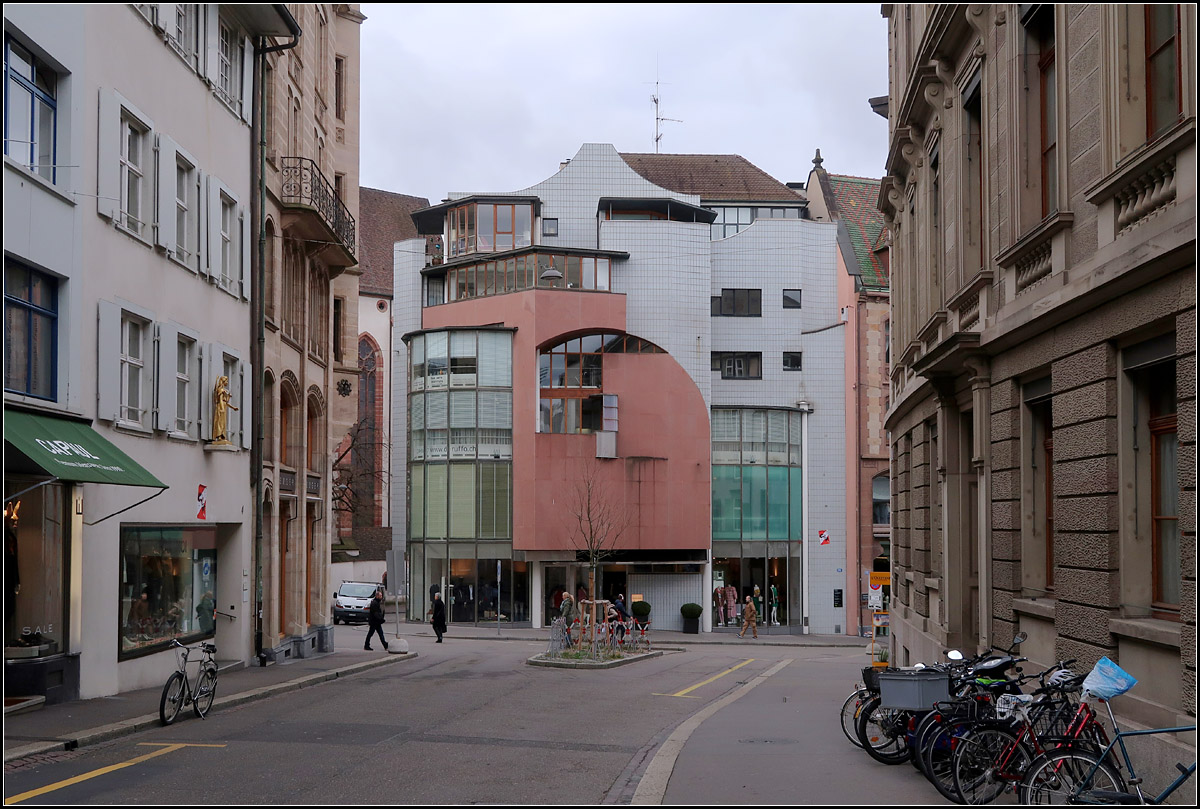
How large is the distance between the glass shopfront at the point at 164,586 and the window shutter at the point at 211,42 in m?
8.35

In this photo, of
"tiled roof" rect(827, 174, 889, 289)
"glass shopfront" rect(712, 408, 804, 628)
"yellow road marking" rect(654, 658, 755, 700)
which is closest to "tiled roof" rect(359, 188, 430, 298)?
"tiled roof" rect(827, 174, 889, 289)

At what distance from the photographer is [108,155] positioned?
1847 cm

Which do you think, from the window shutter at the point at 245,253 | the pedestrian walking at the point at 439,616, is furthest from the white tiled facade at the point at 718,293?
the window shutter at the point at 245,253

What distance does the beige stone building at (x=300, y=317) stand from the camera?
2752 cm

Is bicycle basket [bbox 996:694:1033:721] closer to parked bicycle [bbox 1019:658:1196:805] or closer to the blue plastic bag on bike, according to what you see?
parked bicycle [bbox 1019:658:1196:805]

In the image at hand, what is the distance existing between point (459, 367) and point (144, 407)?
31.4 m

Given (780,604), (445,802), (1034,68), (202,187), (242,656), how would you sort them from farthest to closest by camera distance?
1. (780,604)
2. (242,656)
3. (202,187)
4. (1034,68)
5. (445,802)

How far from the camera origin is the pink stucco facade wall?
50.5m

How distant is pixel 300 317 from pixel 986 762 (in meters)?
23.6

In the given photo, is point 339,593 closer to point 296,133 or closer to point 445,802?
point 296,133

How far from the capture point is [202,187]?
22.7m

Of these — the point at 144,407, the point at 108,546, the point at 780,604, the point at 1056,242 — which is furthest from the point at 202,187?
the point at 780,604

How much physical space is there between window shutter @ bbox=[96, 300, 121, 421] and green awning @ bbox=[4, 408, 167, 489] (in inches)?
19.4

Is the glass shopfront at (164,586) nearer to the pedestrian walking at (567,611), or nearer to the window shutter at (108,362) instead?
the window shutter at (108,362)
